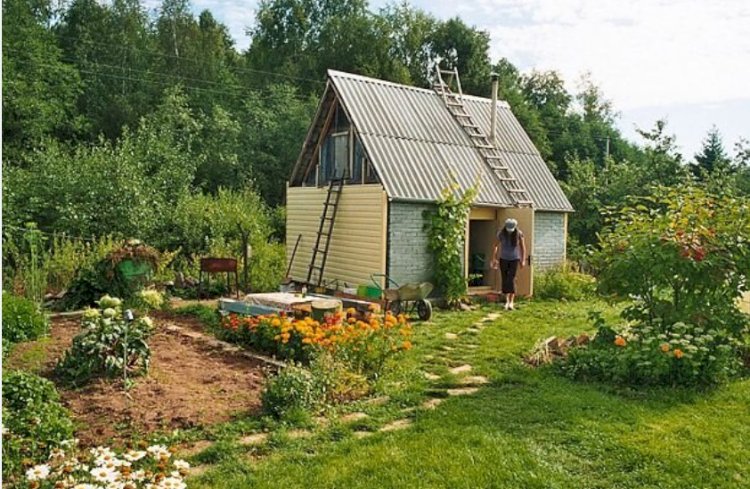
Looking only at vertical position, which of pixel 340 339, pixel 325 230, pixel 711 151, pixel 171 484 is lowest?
pixel 340 339

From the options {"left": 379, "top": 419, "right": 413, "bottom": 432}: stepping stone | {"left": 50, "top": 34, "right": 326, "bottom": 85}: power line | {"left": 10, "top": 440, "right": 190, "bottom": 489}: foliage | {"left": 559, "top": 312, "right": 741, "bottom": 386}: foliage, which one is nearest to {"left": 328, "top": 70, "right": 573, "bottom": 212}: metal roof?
{"left": 559, "top": 312, "right": 741, "bottom": 386}: foliage

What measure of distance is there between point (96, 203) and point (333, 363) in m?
10.9

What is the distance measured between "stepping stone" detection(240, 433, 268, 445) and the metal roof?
7321 millimetres

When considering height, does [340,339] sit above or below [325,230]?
below

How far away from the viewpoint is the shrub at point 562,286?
13.0 meters

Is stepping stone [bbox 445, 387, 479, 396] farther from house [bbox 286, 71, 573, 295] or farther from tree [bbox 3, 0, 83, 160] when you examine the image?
tree [bbox 3, 0, 83, 160]

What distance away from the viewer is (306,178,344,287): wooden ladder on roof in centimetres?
1303

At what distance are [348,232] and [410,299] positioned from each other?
3097 mm

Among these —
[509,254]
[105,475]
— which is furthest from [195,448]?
[509,254]

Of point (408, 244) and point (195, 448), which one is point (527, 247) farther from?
point (195, 448)

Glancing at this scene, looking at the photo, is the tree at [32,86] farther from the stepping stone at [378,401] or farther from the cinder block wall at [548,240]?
the stepping stone at [378,401]

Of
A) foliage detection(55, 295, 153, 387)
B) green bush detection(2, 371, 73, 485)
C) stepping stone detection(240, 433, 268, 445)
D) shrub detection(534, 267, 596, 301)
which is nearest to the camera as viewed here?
green bush detection(2, 371, 73, 485)

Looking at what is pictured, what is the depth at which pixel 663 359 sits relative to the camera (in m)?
6.07

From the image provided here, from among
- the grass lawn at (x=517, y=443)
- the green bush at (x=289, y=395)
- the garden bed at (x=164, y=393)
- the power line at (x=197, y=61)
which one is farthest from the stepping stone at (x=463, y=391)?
the power line at (x=197, y=61)
